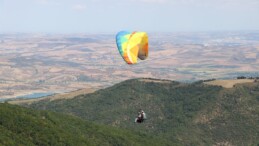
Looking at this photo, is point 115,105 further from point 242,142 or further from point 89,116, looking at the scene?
point 242,142

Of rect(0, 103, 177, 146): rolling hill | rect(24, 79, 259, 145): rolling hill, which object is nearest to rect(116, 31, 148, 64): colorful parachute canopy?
rect(0, 103, 177, 146): rolling hill

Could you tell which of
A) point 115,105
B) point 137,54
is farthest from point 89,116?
point 137,54

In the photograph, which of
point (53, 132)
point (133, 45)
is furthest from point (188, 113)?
point (133, 45)

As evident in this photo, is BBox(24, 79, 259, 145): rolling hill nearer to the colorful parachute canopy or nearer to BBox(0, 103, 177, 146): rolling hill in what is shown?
BBox(0, 103, 177, 146): rolling hill

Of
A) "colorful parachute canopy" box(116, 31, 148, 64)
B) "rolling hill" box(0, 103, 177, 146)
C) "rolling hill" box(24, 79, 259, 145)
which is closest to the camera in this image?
"colorful parachute canopy" box(116, 31, 148, 64)

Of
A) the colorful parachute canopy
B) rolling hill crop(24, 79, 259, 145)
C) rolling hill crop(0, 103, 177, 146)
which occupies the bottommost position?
rolling hill crop(24, 79, 259, 145)

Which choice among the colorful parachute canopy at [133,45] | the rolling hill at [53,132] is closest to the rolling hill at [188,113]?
the rolling hill at [53,132]
